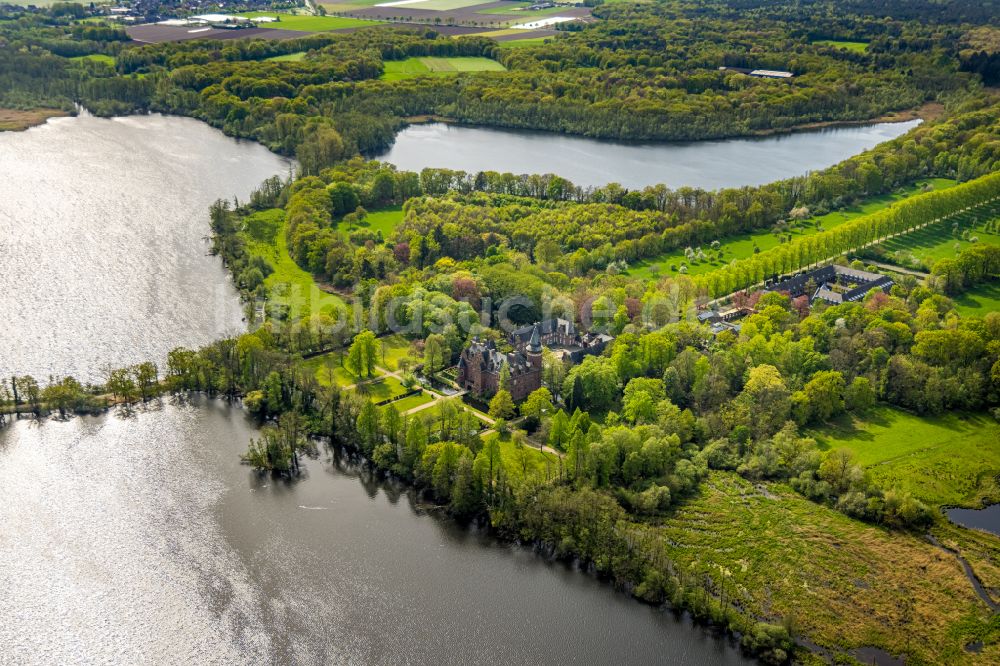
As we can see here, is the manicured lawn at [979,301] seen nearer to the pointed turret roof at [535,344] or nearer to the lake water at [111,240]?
the pointed turret roof at [535,344]

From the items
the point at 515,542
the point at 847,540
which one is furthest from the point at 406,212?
the point at 847,540

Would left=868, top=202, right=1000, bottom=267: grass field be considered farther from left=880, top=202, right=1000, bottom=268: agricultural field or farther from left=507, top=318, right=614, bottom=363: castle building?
left=507, top=318, right=614, bottom=363: castle building

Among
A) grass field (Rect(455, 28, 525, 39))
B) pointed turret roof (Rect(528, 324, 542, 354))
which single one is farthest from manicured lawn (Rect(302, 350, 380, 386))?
grass field (Rect(455, 28, 525, 39))

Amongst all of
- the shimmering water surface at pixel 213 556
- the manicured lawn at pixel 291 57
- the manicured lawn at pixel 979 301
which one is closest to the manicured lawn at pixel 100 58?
the manicured lawn at pixel 291 57

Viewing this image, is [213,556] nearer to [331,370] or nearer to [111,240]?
[331,370]

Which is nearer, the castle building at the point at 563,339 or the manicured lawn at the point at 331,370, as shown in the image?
the manicured lawn at the point at 331,370

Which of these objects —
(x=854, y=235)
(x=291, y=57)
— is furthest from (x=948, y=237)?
(x=291, y=57)
